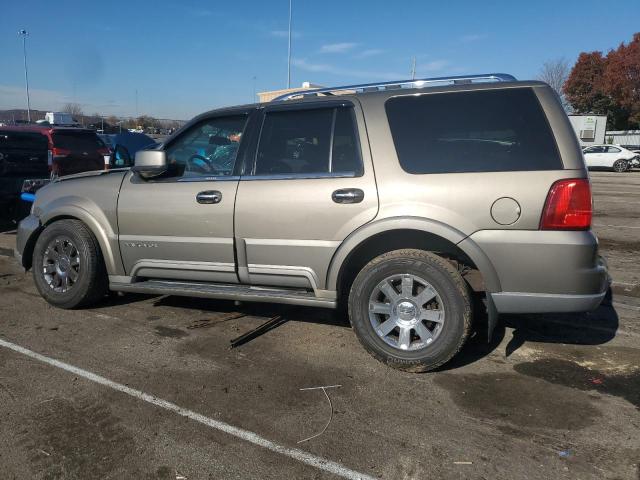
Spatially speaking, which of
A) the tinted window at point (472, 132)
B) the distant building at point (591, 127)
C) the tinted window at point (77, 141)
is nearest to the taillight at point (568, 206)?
the tinted window at point (472, 132)

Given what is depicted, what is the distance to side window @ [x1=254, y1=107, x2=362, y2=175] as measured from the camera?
3.99 m

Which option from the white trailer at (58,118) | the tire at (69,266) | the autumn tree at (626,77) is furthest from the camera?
the autumn tree at (626,77)

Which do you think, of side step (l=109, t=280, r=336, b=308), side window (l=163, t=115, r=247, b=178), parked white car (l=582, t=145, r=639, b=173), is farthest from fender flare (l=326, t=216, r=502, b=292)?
parked white car (l=582, t=145, r=639, b=173)

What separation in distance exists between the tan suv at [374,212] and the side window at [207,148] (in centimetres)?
1

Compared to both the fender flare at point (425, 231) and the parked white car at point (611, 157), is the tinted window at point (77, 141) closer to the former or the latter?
the fender flare at point (425, 231)

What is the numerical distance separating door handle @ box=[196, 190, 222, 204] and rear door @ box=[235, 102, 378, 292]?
0.19 m

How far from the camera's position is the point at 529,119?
3512 millimetres

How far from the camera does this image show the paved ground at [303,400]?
2.73 metres

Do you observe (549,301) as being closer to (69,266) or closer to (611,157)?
(69,266)

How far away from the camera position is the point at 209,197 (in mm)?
4293

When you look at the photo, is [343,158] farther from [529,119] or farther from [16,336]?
[16,336]

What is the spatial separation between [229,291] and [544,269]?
7.82 ft

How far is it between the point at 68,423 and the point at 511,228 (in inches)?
118

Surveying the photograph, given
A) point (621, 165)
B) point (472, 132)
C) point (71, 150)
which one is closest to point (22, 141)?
point (71, 150)
